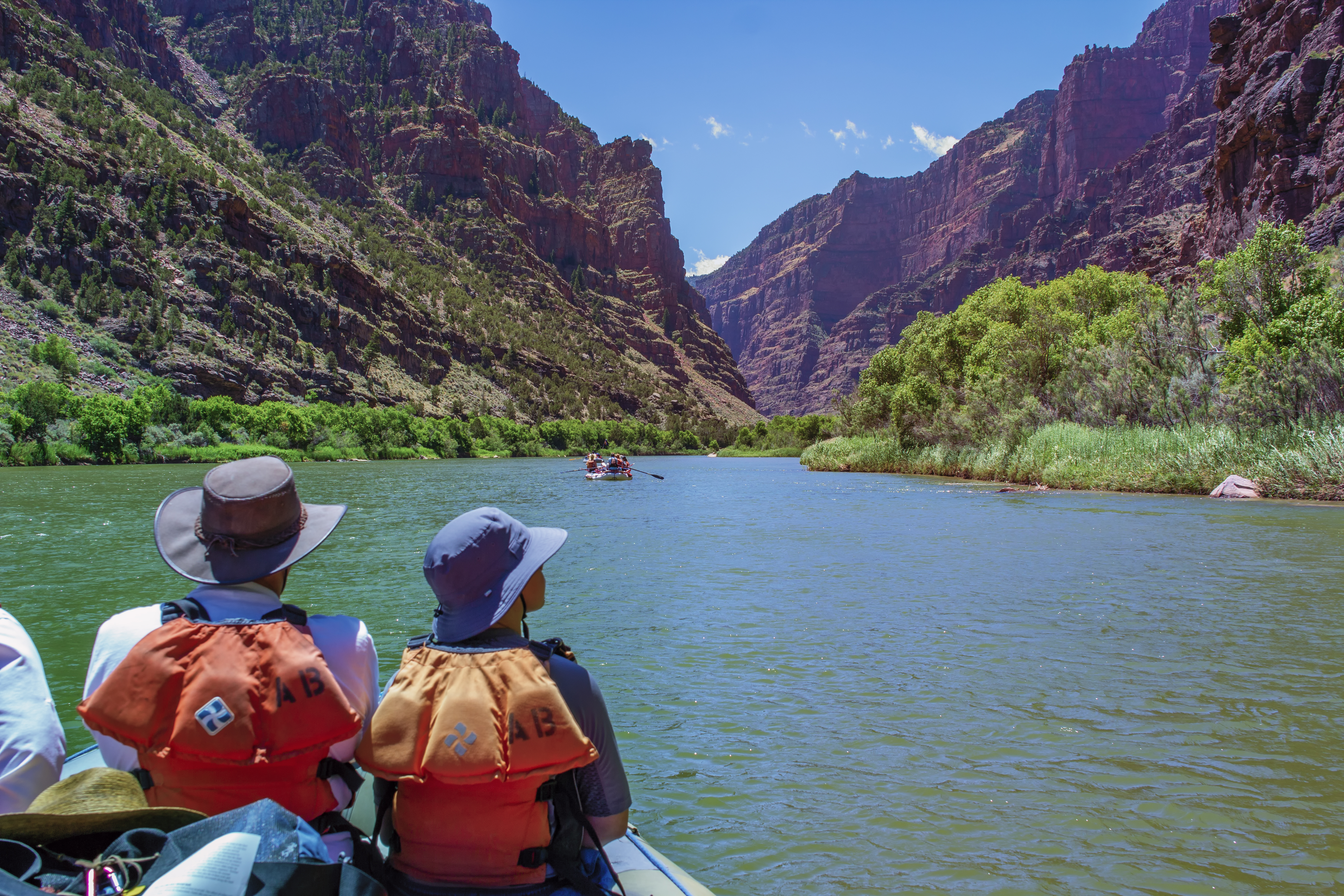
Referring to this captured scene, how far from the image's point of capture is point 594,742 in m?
2.98

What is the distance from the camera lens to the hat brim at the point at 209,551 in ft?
9.65

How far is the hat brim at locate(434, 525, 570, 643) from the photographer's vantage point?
9.45 feet

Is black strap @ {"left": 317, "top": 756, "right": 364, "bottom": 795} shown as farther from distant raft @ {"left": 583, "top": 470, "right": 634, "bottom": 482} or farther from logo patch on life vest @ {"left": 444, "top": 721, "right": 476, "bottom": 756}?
distant raft @ {"left": 583, "top": 470, "right": 634, "bottom": 482}

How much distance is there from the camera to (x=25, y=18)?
110m

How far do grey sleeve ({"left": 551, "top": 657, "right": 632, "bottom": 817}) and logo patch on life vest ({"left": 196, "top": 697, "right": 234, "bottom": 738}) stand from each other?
101 cm

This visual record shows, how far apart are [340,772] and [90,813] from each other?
76cm

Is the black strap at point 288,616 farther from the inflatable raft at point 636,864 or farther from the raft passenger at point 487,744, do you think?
the inflatable raft at point 636,864

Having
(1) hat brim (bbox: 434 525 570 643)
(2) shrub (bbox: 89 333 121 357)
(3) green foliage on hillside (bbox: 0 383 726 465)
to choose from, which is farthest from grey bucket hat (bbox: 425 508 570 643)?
(2) shrub (bbox: 89 333 121 357)

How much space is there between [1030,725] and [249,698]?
620 centimetres

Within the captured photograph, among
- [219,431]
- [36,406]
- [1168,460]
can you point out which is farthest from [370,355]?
[1168,460]

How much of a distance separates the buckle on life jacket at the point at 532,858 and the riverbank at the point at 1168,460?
2741 cm

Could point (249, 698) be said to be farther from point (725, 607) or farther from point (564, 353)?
point (564, 353)

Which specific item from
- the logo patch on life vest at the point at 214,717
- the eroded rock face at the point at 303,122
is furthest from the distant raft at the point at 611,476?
the eroded rock face at the point at 303,122

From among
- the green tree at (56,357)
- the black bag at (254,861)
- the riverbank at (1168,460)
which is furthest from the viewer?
the green tree at (56,357)
